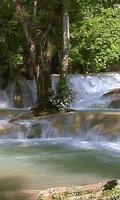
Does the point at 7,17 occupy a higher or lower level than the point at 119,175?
higher

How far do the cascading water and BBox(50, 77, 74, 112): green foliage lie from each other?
113cm

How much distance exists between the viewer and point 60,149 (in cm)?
1223

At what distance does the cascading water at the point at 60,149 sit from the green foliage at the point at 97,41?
26.7ft

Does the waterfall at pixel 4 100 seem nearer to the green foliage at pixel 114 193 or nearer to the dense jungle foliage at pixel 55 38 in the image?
the dense jungle foliage at pixel 55 38

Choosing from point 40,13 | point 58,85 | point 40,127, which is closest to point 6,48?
point 40,13

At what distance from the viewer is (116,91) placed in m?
21.0

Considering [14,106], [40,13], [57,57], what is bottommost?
[14,106]

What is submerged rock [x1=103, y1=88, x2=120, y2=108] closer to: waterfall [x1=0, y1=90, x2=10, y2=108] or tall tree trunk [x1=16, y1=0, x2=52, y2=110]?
tall tree trunk [x1=16, y1=0, x2=52, y2=110]

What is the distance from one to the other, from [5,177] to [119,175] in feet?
6.67

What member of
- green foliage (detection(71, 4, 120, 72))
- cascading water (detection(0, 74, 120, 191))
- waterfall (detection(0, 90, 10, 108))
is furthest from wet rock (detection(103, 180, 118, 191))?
green foliage (detection(71, 4, 120, 72))

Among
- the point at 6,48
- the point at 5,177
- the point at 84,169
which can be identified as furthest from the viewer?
the point at 6,48

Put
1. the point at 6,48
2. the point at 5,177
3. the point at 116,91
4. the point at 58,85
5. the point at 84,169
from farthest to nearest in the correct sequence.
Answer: the point at 6,48, the point at 116,91, the point at 58,85, the point at 84,169, the point at 5,177

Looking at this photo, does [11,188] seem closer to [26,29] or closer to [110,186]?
[110,186]

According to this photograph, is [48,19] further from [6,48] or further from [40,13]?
[6,48]
